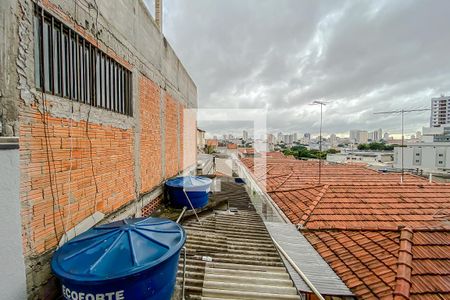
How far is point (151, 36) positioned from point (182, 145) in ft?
16.5

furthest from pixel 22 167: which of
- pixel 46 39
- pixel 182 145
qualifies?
pixel 182 145

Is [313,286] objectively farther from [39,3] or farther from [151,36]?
[151,36]

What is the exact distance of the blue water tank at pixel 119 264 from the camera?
248 centimetres

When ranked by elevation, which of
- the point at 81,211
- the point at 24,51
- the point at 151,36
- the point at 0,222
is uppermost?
the point at 151,36

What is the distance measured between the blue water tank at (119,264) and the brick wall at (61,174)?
439mm

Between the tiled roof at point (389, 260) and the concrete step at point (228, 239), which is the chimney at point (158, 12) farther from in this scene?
the tiled roof at point (389, 260)

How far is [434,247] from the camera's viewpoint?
4691 mm

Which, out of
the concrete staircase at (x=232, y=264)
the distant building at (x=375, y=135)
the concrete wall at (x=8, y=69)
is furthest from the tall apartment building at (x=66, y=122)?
the distant building at (x=375, y=135)

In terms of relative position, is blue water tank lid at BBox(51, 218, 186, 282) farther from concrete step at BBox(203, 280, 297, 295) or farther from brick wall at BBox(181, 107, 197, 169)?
brick wall at BBox(181, 107, 197, 169)

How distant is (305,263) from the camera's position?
4566 mm

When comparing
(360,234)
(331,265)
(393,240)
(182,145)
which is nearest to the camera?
(331,265)

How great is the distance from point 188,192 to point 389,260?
495 cm

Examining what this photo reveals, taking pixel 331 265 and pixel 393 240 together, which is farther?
pixel 393 240

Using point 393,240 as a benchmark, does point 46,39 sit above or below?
above
